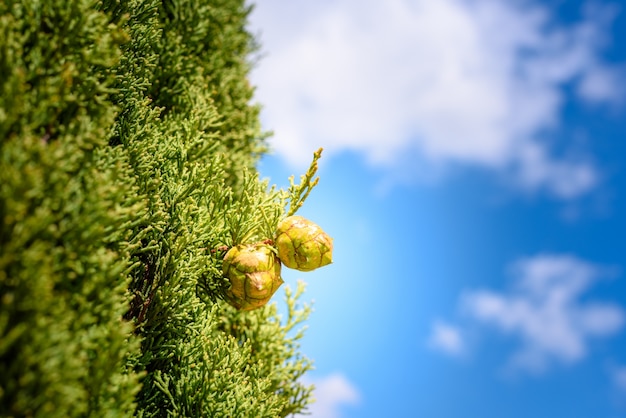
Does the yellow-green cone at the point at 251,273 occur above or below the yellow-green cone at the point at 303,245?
below

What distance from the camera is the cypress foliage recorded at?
205 cm

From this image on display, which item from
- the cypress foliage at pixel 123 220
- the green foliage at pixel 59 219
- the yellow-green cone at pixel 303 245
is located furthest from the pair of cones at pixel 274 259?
the green foliage at pixel 59 219

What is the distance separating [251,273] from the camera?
331 centimetres

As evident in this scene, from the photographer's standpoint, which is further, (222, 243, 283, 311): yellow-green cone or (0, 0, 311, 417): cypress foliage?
(222, 243, 283, 311): yellow-green cone

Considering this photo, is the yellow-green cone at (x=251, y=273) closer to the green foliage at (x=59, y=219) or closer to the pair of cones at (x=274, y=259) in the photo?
the pair of cones at (x=274, y=259)

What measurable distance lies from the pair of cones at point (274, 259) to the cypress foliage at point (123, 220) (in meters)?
0.20

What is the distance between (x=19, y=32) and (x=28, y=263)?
112cm

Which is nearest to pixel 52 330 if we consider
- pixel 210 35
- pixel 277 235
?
pixel 277 235

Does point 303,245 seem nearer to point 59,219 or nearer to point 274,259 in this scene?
point 274,259

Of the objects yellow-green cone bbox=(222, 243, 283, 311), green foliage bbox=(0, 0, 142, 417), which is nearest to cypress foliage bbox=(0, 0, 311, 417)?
green foliage bbox=(0, 0, 142, 417)

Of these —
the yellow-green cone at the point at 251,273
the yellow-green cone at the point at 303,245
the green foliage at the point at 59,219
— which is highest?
the yellow-green cone at the point at 303,245

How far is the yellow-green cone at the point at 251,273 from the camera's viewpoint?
10.9ft

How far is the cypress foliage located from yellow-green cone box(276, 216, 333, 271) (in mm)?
252

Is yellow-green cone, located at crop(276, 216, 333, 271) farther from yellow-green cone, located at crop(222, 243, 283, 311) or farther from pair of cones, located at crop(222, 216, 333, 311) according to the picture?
yellow-green cone, located at crop(222, 243, 283, 311)
